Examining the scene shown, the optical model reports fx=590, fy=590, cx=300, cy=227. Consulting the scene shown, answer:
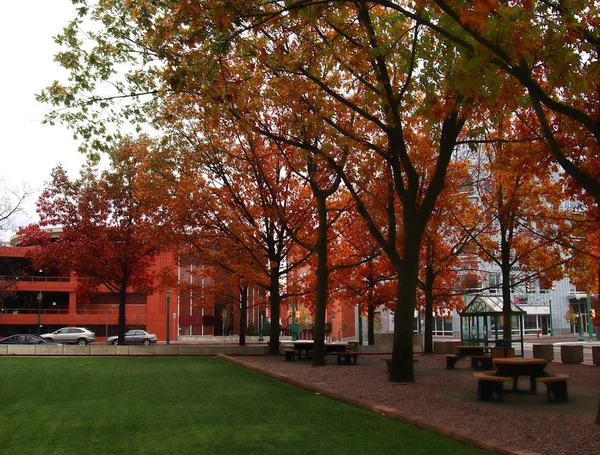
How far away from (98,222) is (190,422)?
2647cm

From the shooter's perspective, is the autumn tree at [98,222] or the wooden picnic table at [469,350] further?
the autumn tree at [98,222]

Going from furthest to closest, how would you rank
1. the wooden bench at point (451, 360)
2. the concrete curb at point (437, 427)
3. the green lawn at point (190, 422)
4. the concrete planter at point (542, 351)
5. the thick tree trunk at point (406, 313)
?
1. the concrete planter at point (542, 351)
2. the wooden bench at point (451, 360)
3. the thick tree trunk at point (406, 313)
4. the green lawn at point (190, 422)
5. the concrete curb at point (437, 427)

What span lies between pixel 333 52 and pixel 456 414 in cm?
733

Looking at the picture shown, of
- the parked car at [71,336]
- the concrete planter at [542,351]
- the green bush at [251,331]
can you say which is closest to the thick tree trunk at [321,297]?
the concrete planter at [542,351]

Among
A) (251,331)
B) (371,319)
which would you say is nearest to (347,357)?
(371,319)

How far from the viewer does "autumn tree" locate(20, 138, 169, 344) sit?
32688mm

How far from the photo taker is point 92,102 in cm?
1365

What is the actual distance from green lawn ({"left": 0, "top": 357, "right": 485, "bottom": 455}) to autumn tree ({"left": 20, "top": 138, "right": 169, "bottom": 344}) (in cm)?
1864

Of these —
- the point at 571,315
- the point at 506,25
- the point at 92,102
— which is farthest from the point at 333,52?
the point at 571,315

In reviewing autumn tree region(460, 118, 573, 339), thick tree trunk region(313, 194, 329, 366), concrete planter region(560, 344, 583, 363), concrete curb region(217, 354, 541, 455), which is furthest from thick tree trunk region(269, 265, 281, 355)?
concrete curb region(217, 354, 541, 455)

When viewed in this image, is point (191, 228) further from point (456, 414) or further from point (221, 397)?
point (456, 414)

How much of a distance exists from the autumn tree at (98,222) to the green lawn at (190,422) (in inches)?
734

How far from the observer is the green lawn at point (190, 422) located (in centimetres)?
722

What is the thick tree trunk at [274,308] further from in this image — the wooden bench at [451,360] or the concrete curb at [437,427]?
the concrete curb at [437,427]
